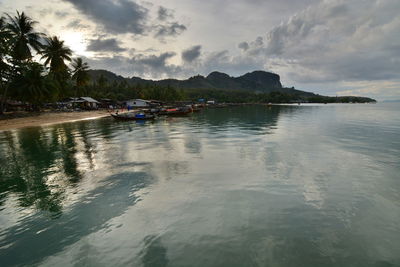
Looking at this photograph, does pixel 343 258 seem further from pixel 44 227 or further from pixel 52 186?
pixel 52 186

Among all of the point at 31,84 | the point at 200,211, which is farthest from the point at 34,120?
the point at 200,211

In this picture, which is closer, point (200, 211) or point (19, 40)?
point (200, 211)

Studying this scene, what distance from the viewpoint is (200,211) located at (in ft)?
29.9

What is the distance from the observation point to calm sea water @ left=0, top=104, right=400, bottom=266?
6582 millimetres

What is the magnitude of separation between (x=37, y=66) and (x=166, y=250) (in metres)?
64.3

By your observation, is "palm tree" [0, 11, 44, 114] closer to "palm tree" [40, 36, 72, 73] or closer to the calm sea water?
Answer: "palm tree" [40, 36, 72, 73]

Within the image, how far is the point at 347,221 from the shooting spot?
27.2ft

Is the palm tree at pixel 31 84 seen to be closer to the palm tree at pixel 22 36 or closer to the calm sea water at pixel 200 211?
the palm tree at pixel 22 36

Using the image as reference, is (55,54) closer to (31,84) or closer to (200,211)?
(31,84)

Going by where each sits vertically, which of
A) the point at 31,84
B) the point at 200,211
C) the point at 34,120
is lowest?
the point at 34,120

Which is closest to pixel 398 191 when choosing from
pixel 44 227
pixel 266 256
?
pixel 266 256

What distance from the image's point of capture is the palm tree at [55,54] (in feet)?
186

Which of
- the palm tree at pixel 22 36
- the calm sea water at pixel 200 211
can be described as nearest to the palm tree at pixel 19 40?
the palm tree at pixel 22 36

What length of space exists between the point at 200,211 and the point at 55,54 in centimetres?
6639
